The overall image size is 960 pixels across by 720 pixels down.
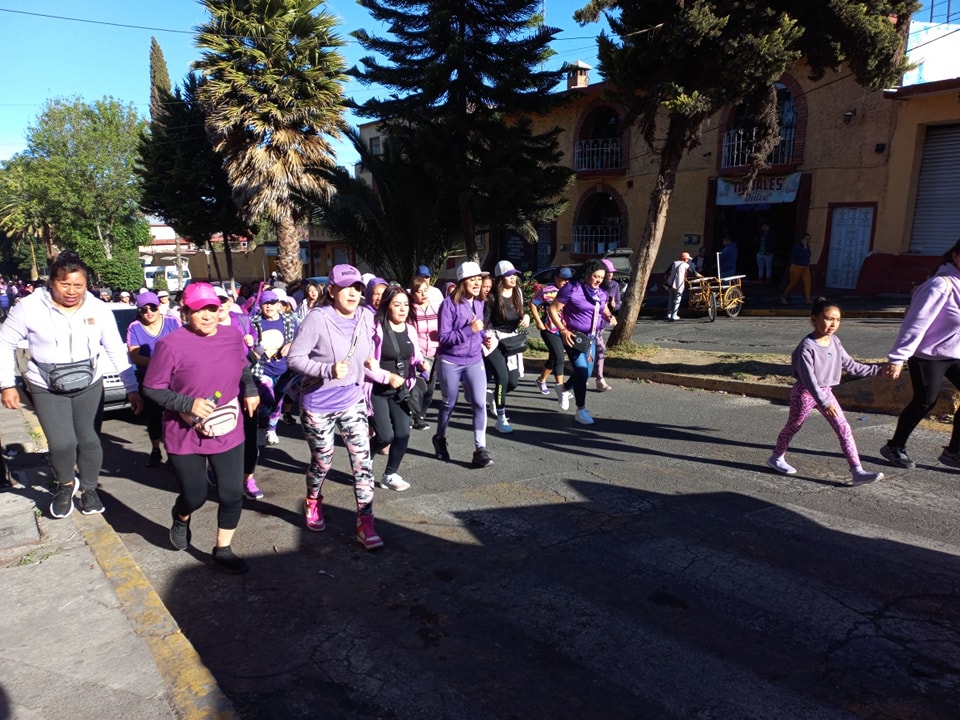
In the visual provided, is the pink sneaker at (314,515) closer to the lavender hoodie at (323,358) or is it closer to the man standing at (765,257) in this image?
the lavender hoodie at (323,358)

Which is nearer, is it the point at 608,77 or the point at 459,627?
the point at 459,627

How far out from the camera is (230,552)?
4180 millimetres

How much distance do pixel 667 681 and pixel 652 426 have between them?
4600mm

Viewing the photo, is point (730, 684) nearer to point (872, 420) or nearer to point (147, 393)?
point (147, 393)

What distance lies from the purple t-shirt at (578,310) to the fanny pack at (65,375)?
15.7ft

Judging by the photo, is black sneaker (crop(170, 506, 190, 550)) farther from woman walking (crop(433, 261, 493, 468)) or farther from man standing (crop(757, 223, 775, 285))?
man standing (crop(757, 223, 775, 285))

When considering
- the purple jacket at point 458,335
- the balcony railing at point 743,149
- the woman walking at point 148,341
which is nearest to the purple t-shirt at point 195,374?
the purple jacket at point 458,335

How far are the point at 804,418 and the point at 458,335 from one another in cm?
298

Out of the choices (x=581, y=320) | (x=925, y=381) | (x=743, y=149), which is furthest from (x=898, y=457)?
(x=743, y=149)

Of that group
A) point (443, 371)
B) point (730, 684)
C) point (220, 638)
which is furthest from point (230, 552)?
point (730, 684)

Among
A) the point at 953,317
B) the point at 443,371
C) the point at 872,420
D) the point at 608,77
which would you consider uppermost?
the point at 608,77

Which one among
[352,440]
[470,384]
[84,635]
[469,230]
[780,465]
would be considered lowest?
[84,635]

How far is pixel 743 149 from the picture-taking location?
20188mm

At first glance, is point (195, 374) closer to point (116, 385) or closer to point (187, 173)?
point (116, 385)
